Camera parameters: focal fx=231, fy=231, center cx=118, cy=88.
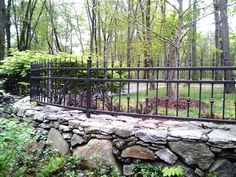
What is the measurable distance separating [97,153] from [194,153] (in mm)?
1275

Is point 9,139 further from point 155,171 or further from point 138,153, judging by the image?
point 155,171

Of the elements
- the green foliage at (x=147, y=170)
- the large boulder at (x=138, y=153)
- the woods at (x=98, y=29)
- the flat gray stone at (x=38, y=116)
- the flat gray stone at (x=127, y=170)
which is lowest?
the flat gray stone at (x=127, y=170)

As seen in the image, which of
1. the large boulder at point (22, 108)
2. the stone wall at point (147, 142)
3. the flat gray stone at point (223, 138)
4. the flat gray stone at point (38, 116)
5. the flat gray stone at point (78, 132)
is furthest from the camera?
the large boulder at point (22, 108)

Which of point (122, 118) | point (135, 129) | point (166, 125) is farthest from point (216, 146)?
point (122, 118)

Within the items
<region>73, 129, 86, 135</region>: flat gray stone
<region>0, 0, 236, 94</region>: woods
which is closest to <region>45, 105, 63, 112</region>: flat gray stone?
<region>73, 129, 86, 135</region>: flat gray stone

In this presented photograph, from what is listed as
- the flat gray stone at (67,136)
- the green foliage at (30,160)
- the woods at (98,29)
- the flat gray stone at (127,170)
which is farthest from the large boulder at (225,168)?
the woods at (98,29)

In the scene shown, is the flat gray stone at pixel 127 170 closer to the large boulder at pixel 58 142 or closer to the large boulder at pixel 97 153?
the large boulder at pixel 97 153

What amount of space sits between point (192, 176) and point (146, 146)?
0.62 meters

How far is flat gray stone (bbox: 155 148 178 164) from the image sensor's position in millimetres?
2736

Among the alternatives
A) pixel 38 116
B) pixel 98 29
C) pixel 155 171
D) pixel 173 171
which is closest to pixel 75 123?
pixel 38 116

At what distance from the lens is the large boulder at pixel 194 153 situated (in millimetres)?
2600

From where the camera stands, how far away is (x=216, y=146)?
2.53 m

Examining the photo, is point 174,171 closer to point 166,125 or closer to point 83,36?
point 166,125

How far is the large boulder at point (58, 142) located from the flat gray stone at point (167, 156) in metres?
1.53
